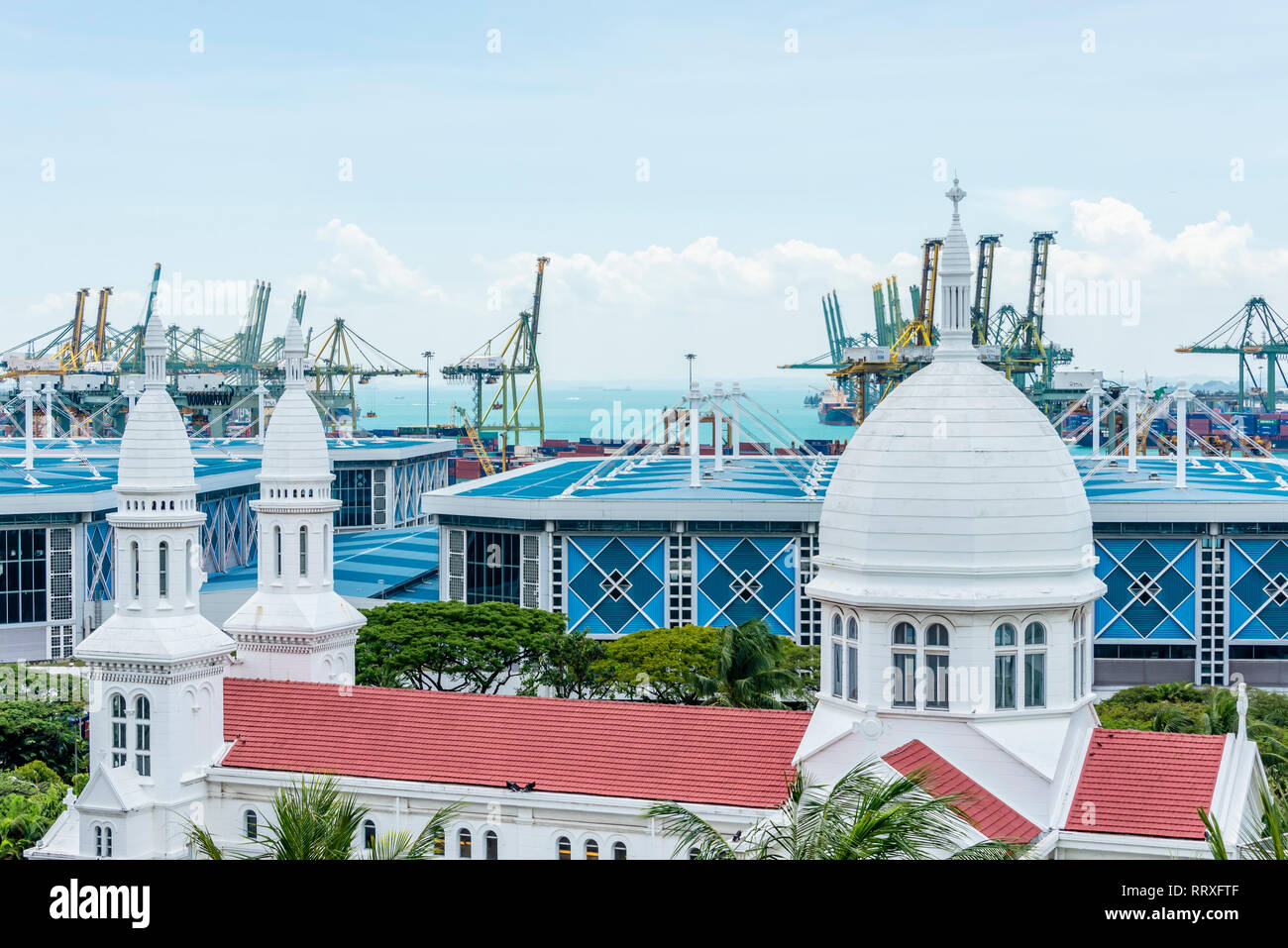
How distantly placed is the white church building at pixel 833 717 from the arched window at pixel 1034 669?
50 millimetres

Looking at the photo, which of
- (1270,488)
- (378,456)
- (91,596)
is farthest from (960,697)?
(378,456)

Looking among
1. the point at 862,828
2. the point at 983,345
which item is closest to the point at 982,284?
the point at 983,345

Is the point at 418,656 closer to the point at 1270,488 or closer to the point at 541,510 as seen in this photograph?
the point at 541,510

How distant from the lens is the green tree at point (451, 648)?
65438mm

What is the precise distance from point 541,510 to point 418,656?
19.3 metres

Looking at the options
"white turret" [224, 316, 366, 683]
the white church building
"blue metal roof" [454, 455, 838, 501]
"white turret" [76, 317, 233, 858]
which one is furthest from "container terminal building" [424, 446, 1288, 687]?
"white turret" [76, 317, 233, 858]

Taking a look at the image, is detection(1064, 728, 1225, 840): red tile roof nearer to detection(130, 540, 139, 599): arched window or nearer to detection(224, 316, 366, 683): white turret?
detection(130, 540, 139, 599): arched window

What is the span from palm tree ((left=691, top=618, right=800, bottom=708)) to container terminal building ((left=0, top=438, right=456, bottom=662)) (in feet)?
99.5

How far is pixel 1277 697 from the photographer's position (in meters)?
64.9

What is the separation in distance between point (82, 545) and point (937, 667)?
70.1 metres

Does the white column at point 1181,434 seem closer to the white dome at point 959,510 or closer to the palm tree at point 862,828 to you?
the white dome at point 959,510

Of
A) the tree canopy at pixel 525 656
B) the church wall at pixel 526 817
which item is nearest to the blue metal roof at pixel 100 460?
the tree canopy at pixel 525 656

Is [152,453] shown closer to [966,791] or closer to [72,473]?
[966,791]

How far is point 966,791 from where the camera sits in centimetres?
3388
